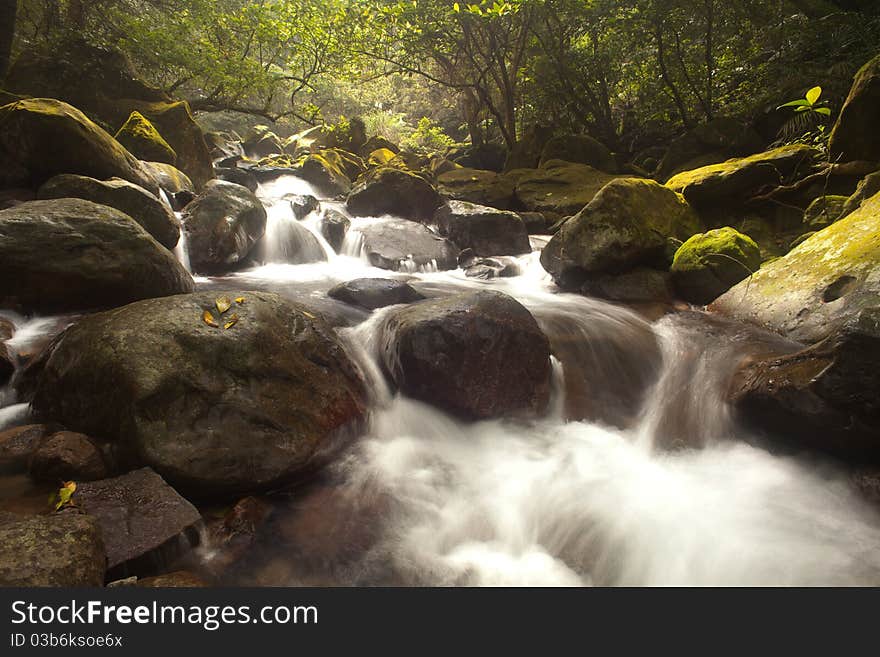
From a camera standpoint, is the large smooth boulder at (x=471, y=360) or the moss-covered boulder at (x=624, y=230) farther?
the moss-covered boulder at (x=624, y=230)

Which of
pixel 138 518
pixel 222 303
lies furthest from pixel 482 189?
pixel 138 518

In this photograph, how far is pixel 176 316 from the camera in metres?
3.52

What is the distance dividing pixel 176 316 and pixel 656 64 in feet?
53.4

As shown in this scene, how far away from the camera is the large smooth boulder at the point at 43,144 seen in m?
6.39

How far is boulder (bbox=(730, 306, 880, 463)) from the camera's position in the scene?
3.22 meters

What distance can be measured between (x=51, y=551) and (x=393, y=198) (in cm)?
1211

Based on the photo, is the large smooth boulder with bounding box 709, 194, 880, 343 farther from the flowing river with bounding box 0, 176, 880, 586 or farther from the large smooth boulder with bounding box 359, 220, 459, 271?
the large smooth boulder with bounding box 359, 220, 459, 271

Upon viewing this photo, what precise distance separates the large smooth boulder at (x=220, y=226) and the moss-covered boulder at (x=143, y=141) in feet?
9.48

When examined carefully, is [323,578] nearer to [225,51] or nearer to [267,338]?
[267,338]

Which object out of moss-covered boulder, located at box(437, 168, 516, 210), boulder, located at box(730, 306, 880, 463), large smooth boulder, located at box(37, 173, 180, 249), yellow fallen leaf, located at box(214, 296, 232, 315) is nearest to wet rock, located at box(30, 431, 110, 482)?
yellow fallen leaf, located at box(214, 296, 232, 315)

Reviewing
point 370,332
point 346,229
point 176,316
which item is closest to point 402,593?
point 176,316

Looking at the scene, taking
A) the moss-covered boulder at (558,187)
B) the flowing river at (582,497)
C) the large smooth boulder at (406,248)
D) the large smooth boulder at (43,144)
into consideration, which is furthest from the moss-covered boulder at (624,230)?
the large smooth boulder at (43,144)

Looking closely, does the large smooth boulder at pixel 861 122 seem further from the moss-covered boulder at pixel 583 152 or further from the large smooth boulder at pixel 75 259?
the large smooth boulder at pixel 75 259

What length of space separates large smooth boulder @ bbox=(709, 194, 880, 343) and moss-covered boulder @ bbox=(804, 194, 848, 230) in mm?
1038
